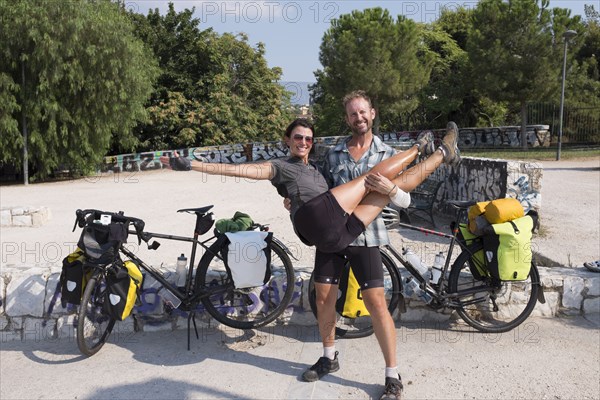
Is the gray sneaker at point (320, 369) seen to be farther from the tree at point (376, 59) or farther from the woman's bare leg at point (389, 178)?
the tree at point (376, 59)

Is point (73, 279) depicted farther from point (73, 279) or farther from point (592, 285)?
point (592, 285)

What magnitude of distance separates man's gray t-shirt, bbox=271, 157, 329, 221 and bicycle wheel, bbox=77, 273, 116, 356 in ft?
4.57

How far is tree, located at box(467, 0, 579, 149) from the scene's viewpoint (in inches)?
964

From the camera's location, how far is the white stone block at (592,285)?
4137 mm

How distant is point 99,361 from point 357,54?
27597mm

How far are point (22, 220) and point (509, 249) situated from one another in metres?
8.66

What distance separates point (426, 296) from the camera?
3.85 m

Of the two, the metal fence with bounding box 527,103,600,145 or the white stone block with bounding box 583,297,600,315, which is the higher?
the metal fence with bounding box 527,103,600,145

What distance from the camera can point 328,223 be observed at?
270 cm

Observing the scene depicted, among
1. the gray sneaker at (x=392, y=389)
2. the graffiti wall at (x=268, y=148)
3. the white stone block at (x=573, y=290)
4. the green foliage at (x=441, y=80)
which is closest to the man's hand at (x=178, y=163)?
the gray sneaker at (x=392, y=389)

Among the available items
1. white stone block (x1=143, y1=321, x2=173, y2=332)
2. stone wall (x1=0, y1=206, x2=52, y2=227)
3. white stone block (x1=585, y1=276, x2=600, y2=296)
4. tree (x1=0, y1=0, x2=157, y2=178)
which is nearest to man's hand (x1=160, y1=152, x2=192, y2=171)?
white stone block (x1=143, y1=321, x2=173, y2=332)

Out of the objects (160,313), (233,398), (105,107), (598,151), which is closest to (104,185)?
(105,107)

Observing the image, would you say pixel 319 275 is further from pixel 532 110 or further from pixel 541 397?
pixel 532 110

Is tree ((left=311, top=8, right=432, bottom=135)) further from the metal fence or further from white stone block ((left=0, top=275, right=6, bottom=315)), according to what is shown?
white stone block ((left=0, top=275, right=6, bottom=315))
